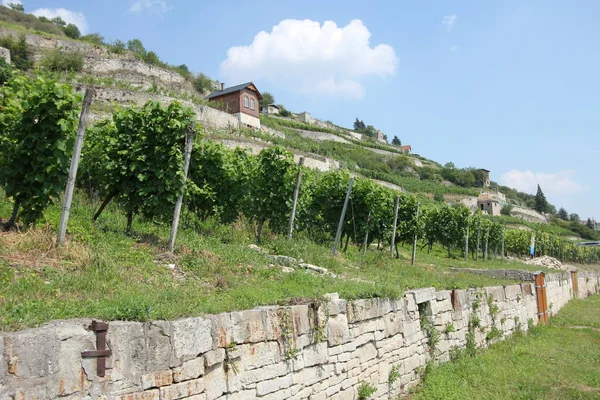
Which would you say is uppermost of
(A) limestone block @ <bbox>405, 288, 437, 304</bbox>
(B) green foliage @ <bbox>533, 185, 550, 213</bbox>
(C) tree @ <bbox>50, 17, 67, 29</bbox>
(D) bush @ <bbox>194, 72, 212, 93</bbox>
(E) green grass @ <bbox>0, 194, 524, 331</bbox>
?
(C) tree @ <bbox>50, 17, 67, 29</bbox>

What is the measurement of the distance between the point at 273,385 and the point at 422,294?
4.08m

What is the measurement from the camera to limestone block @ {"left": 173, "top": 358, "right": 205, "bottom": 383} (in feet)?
12.7

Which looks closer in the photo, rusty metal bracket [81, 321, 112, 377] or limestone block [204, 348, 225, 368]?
rusty metal bracket [81, 321, 112, 377]

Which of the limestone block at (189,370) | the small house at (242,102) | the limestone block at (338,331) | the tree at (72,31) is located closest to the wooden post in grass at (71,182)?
the limestone block at (189,370)

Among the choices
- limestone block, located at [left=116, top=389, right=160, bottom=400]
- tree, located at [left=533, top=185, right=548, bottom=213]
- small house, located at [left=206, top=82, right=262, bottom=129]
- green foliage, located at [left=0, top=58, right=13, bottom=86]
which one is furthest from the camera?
tree, located at [left=533, top=185, right=548, bottom=213]

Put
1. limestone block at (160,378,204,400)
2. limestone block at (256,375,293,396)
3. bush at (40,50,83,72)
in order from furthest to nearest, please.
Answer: bush at (40,50,83,72), limestone block at (256,375,293,396), limestone block at (160,378,204,400)

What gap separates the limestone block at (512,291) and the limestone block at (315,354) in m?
7.85

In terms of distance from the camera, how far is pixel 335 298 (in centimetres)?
611

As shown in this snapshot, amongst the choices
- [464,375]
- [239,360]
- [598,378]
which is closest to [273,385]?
[239,360]

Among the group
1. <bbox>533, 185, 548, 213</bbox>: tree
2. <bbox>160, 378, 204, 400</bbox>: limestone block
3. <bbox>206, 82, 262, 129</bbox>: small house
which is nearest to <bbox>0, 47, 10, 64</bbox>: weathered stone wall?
<bbox>206, 82, 262, 129</bbox>: small house

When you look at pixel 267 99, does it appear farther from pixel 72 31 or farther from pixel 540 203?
pixel 540 203

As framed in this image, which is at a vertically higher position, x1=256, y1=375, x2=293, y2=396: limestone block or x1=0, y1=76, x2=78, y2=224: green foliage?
x1=0, y1=76, x2=78, y2=224: green foliage

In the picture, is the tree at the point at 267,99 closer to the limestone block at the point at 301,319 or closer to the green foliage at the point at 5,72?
the green foliage at the point at 5,72

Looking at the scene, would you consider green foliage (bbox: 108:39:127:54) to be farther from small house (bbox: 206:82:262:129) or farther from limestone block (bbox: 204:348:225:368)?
limestone block (bbox: 204:348:225:368)
